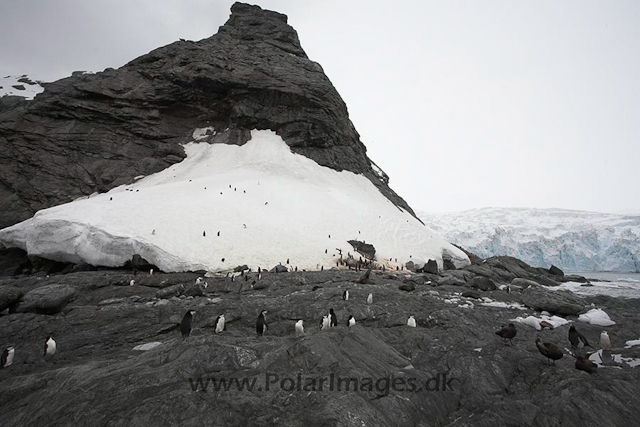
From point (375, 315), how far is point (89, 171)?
4329 cm

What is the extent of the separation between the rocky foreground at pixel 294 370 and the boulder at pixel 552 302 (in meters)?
1.84

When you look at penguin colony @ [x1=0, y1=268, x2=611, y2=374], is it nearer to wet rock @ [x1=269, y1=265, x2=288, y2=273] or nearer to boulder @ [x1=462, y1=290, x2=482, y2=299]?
boulder @ [x1=462, y1=290, x2=482, y2=299]

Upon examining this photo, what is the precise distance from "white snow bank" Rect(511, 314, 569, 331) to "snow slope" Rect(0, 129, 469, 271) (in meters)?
16.8

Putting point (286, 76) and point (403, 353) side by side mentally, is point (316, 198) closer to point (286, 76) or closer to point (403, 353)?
point (286, 76)

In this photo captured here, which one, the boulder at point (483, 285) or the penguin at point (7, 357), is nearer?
the penguin at point (7, 357)

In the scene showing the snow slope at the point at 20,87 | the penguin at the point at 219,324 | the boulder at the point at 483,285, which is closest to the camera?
the penguin at the point at 219,324

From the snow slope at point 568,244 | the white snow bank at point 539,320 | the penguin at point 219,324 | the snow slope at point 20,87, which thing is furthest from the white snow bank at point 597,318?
the snow slope at point 568,244

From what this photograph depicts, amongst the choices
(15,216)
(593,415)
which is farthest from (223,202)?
(593,415)

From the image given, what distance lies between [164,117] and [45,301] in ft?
141

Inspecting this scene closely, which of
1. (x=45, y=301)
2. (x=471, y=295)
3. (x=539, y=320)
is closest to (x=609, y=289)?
(x=471, y=295)

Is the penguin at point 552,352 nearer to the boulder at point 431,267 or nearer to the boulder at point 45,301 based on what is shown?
the boulder at point 45,301

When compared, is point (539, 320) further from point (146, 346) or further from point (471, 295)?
point (146, 346)

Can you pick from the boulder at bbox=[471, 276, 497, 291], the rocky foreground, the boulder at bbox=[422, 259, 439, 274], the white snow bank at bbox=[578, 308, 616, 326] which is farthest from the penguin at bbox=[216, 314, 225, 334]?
the boulder at bbox=[422, 259, 439, 274]

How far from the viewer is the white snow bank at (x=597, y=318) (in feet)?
49.0
